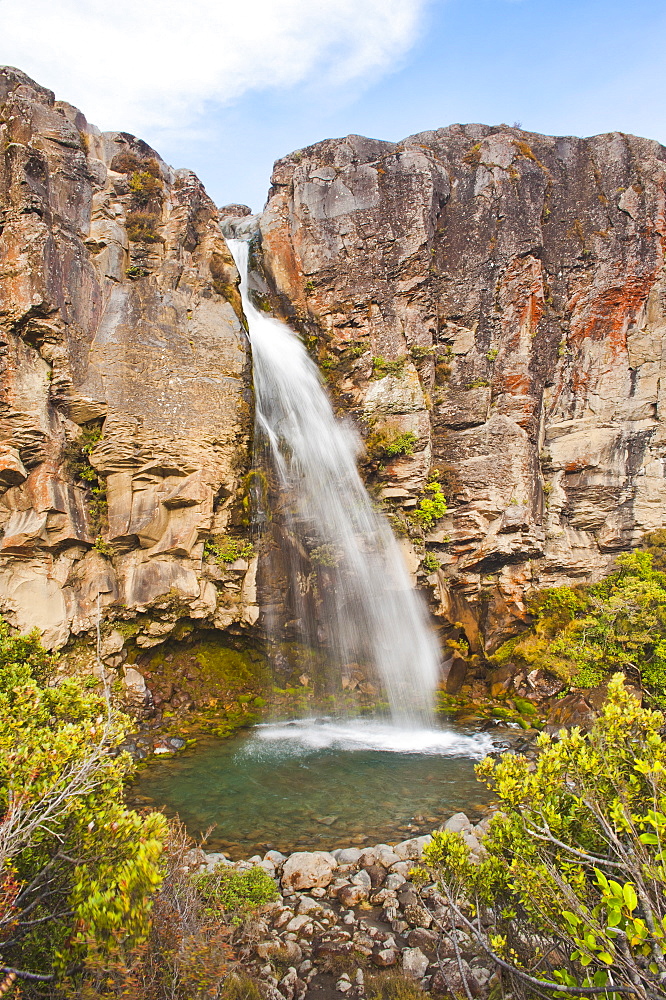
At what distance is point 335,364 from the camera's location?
1934 centimetres

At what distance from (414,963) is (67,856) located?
4025 mm

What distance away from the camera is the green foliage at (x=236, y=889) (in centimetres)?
565

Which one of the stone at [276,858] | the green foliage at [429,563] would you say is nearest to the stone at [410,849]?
the stone at [276,858]

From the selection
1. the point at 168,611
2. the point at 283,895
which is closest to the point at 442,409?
the point at 168,611

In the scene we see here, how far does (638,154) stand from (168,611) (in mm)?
23389

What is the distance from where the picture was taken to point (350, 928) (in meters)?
5.92

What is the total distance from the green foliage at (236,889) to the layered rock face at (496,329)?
426 inches

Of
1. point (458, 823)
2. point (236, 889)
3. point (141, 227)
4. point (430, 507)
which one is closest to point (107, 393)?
point (141, 227)

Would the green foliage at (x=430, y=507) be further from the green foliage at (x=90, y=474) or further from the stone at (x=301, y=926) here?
the stone at (x=301, y=926)

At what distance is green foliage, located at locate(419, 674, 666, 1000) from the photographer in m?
2.62

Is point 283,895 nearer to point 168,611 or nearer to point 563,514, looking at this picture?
point 168,611

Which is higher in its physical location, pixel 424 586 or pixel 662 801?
pixel 662 801

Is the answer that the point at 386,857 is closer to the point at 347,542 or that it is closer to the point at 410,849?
the point at 410,849

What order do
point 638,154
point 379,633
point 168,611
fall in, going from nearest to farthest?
point 168,611, point 379,633, point 638,154
